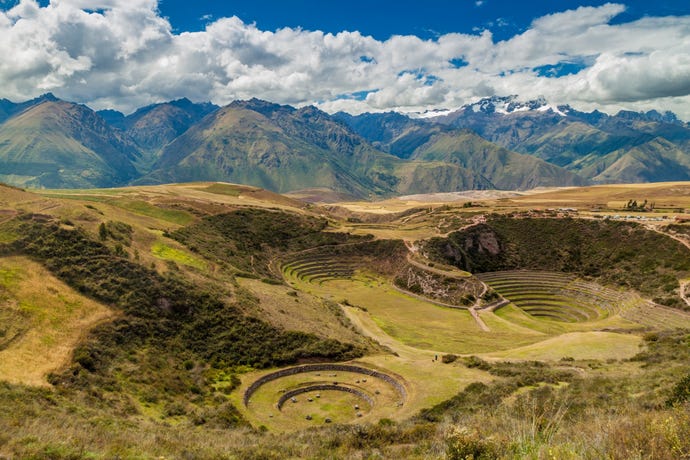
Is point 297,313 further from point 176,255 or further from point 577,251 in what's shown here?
point 577,251

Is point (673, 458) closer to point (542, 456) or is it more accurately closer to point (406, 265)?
point (542, 456)

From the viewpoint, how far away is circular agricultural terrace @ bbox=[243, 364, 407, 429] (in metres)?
36.1

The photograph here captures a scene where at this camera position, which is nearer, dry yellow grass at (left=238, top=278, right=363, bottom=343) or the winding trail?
dry yellow grass at (left=238, top=278, right=363, bottom=343)

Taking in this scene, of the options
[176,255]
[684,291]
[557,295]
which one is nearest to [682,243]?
[684,291]

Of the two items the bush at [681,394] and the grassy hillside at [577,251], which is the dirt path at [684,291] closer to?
the grassy hillside at [577,251]

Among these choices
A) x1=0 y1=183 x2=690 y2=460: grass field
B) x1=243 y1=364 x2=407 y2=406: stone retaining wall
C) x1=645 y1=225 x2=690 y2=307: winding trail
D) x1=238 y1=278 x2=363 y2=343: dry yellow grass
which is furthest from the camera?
x1=645 y1=225 x2=690 y2=307: winding trail

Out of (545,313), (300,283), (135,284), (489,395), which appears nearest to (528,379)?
(489,395)

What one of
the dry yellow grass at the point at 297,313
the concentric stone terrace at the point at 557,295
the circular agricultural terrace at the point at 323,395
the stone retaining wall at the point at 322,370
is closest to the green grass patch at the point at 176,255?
the dry yellow grass at the point at 297,313

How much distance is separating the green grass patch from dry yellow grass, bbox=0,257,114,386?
20.1 meters

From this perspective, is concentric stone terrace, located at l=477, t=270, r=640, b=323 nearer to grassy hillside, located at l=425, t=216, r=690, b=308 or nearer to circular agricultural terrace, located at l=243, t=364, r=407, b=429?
grassy hillside, located at l=425, t=216, r=690, b=308

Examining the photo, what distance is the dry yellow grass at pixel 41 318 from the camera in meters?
31.4

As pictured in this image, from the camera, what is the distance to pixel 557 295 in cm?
9869

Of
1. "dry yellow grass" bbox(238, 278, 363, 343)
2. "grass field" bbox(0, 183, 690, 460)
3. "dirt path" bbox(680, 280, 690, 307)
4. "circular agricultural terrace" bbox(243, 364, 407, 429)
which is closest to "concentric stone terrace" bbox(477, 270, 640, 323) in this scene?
"grass field" bbox(0, 183, 690, 460)

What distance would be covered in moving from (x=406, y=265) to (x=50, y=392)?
85.7 meters
